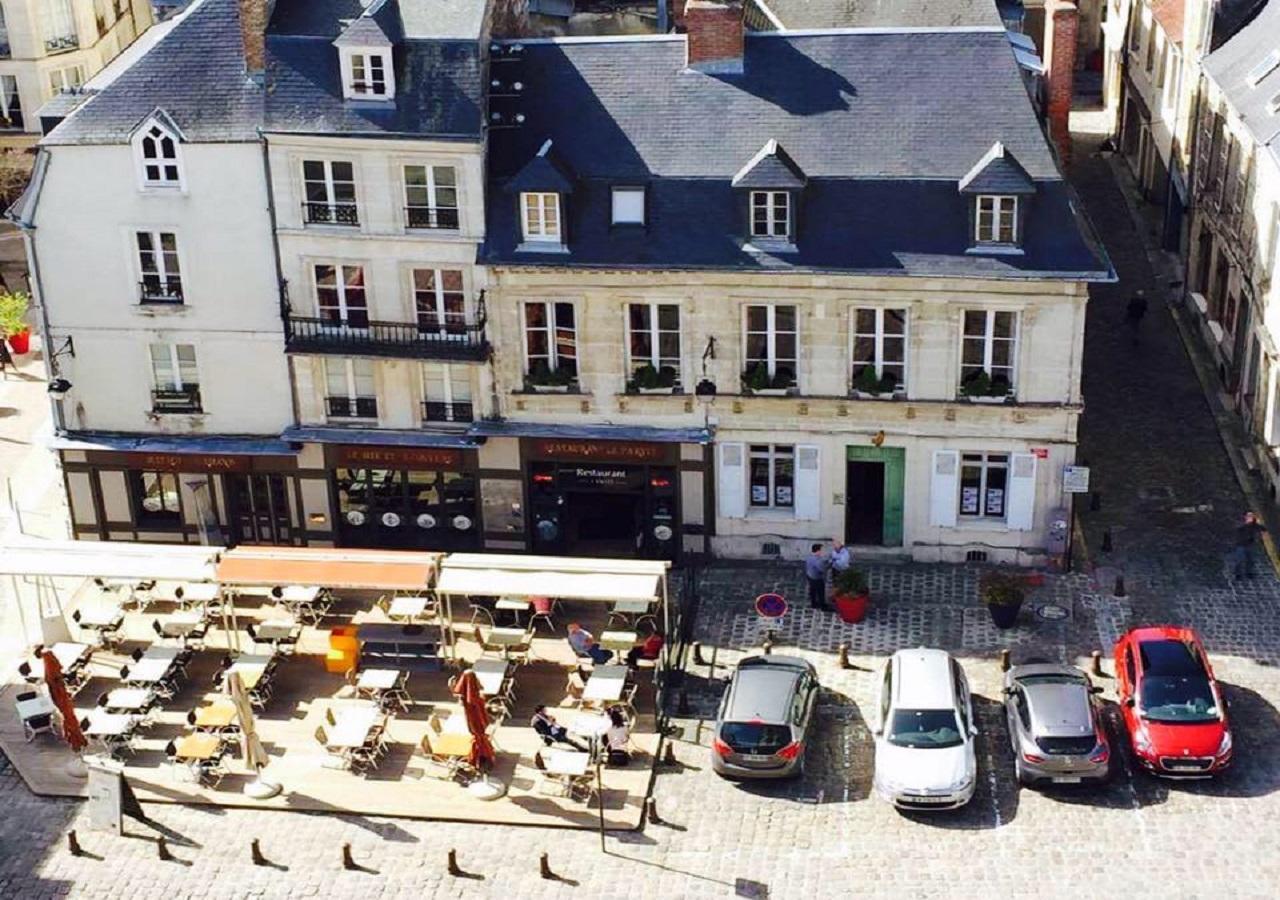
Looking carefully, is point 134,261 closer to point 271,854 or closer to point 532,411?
point 532,411

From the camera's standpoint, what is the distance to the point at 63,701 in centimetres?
3956

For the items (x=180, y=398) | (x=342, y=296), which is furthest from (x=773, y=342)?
(x=180, y=398)

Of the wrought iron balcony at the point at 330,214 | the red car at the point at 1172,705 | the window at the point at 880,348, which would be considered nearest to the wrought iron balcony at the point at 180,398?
the wrought iron balcony at the point at 330,214

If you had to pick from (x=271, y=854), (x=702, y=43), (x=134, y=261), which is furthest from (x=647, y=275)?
(x=271, y=854)

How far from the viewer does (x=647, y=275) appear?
1731 inches

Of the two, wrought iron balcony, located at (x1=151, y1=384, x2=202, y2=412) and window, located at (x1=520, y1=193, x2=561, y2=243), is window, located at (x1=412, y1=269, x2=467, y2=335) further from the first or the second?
wrought iron balcony, located at (x1=151, y1=384, x2=202, y2=412)

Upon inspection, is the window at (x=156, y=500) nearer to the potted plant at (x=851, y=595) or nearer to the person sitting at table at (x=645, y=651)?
the person sitting at table at (x=645, y=651)

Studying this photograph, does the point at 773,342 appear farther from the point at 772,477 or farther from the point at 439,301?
the point at 439,301

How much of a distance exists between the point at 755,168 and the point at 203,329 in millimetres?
15067

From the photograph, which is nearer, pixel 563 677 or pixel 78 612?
pixel 563 677

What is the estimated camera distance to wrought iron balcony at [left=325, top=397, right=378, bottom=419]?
46938 mm

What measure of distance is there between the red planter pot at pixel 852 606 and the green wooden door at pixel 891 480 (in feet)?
8.70

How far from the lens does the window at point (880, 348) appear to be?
43.7m

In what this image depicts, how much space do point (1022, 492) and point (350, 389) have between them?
692 inches
